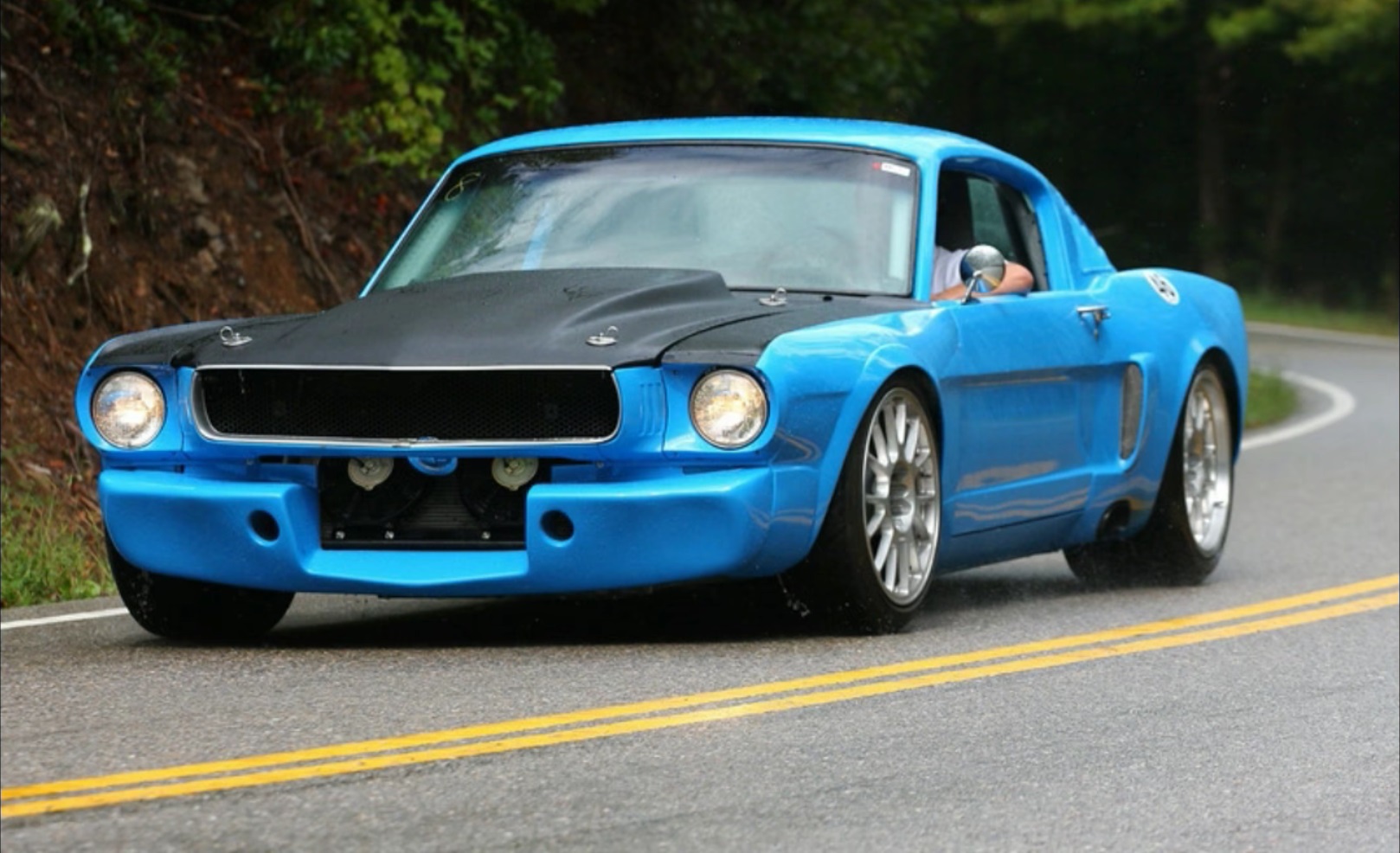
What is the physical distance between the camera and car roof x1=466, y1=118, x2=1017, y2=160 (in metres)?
8.55

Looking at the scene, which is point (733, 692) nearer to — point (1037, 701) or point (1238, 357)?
point (1037, 701)

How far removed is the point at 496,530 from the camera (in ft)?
23.2

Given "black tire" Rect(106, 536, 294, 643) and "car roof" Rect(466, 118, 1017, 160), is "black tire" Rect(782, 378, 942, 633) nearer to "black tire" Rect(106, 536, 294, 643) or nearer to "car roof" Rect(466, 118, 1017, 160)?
"car roof" Rect(466, 118, 1017, 160)

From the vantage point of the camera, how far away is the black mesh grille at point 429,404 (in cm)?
698

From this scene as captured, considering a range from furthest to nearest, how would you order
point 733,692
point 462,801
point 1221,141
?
1. point 1221,141
2. point 733,692
3. point 462,801

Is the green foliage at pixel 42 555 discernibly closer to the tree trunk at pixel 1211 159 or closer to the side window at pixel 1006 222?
the side window at pixel 1006 222

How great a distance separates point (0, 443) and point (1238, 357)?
4798 millimetres

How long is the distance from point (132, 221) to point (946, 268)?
6016mm

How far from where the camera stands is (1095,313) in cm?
923

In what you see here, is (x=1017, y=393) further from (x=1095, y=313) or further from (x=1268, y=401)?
(x=1268, y=401)

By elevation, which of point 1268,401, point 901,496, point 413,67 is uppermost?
point 413,67

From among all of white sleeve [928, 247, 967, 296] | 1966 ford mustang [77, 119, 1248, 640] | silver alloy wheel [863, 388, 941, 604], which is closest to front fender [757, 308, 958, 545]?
1966 ford mustang [77, 119, 1248, 640]

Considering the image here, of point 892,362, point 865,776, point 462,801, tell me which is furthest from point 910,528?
point 462,801

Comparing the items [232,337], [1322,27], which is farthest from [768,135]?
[1322,27]
